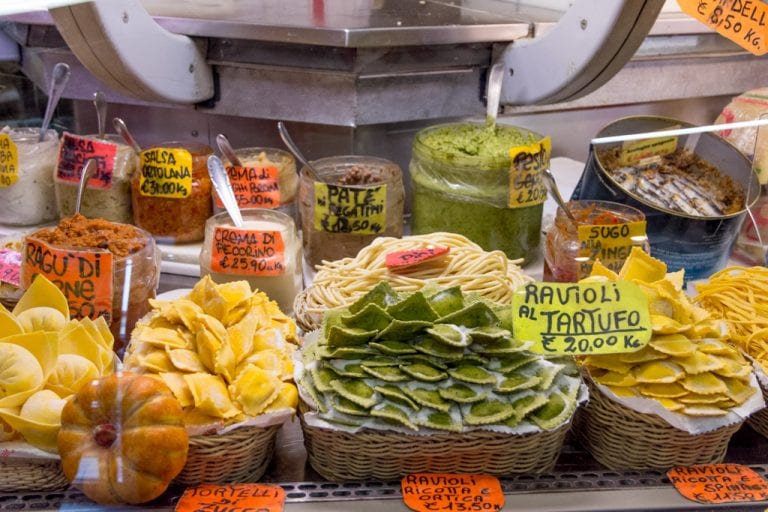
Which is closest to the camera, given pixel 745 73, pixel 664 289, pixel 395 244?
pixel 664 289

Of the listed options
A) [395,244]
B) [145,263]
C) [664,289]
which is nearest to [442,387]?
[664,289]

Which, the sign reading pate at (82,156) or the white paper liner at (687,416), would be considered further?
the sign reading pate at (82,156)

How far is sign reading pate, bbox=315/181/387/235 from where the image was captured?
60.2 inches

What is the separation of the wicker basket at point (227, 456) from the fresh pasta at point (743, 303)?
0.73 meters

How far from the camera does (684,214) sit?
1.40 m

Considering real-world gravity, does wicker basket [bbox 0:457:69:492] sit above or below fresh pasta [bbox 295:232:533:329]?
below

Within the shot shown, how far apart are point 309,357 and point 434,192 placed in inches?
24.3

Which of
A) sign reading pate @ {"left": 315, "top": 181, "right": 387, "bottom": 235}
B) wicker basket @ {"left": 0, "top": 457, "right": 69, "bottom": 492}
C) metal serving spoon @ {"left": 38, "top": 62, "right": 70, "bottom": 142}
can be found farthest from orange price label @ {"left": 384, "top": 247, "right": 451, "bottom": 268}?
metal serving spoon @ {"left": 38, "top": 62, "right": 70, "bottom": 142}

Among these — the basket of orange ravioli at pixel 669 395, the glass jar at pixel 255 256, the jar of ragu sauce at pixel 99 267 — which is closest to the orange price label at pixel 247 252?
the glass jar at pixel 255 256

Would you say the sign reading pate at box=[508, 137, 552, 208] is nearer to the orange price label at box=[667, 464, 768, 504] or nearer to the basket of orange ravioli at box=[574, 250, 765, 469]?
the basket of orange ravioli at box=[574, 250, 765, 469]

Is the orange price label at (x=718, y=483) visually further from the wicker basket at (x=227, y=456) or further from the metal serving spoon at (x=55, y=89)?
the metal serving spoon at (x=55, y=89)

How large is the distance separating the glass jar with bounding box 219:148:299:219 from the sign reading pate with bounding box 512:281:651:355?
775 millimetres

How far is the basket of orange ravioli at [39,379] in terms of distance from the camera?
3.20ft

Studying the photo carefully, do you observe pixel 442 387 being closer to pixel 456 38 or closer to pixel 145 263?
pixel 145 263
